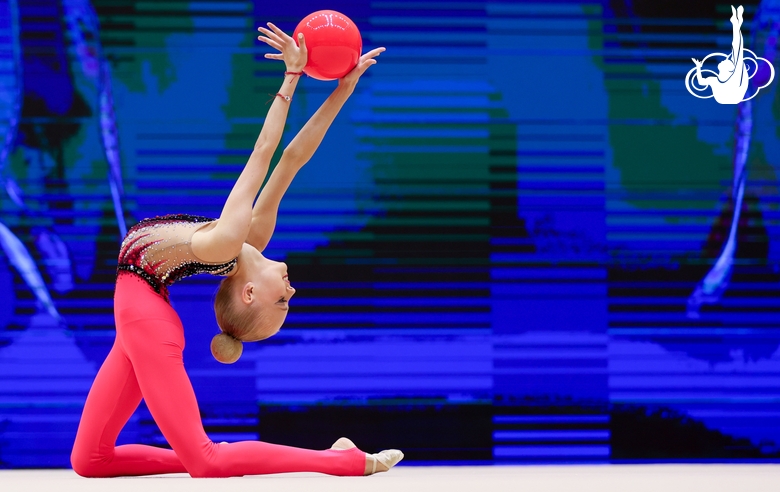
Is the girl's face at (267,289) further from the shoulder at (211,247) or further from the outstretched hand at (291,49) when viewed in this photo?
the outstretched hand at (291,49)

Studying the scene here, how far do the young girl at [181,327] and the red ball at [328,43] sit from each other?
68 mm

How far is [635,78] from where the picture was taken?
4449 millimetres

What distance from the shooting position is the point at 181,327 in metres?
3.06

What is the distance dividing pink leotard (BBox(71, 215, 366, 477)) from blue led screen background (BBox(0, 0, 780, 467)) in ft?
4.12

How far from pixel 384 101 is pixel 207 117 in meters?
0.93

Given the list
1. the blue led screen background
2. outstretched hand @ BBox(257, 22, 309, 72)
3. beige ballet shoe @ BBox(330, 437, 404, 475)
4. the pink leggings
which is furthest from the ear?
the blue led screen background

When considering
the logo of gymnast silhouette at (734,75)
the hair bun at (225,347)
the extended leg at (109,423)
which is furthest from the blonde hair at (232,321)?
the logo of gymnast silhouette at (734,75)

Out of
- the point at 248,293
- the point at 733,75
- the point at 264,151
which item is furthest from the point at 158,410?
Answer: the point at 733,75

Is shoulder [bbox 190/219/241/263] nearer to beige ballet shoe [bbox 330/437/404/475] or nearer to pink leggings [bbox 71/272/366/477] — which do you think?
pink leggings [bbox 71/272/366/477]

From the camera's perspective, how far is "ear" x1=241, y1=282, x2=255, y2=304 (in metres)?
3.02

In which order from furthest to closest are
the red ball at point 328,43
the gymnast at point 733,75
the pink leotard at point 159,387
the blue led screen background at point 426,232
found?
the gymnast at point 733,75 → the blue led screen background at point 426,232 → the red ball at point 328,43 → the pink leotard at point 159,387

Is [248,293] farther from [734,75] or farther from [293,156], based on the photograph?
[734,75]

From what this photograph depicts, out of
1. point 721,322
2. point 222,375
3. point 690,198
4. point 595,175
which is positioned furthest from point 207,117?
point 721,322

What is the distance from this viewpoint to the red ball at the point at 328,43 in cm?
300
